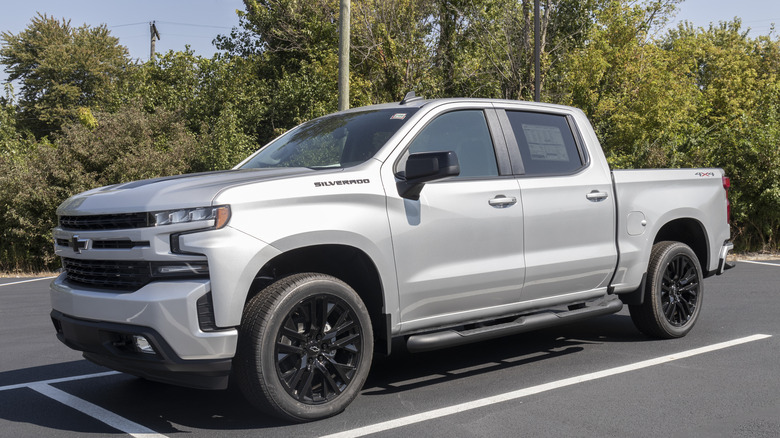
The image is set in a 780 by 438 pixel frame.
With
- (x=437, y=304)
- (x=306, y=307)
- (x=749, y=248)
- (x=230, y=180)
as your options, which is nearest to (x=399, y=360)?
(x=437, y=304)

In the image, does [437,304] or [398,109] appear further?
[398,109]

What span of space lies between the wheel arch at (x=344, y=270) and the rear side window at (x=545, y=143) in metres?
1.63

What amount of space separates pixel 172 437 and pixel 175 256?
3.54 feet

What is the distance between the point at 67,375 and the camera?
6.00m

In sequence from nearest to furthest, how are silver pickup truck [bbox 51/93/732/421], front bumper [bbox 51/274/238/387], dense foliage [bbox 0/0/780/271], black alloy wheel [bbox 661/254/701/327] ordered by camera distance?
front bumper [bbox 51/274/238/387] → silver pickup truck [bbox 51/93/732/421] → black alloy wheel [bbox 661/254/701/327] → dense foliage [bbox 0/0/780/271]

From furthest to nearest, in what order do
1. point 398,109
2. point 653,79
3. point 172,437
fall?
point 653,79 → point 398,109 → point 172,437

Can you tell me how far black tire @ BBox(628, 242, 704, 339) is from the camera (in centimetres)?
658

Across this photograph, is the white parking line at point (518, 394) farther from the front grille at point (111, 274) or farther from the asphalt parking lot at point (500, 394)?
the front grille at point (111, 274)

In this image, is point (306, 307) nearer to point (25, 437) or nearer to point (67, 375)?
point (25, 437)

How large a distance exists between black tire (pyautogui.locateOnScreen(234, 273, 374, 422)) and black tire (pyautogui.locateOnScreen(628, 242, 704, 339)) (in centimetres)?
309

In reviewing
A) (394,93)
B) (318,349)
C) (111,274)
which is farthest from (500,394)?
(394,93)

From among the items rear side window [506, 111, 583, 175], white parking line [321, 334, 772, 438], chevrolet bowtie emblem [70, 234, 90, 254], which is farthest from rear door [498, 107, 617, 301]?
chevrolet bowtie emblem [70, 234, 90, 254]

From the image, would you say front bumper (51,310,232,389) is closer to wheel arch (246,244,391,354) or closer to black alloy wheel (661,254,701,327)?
wheel arch (246,244,391,354)

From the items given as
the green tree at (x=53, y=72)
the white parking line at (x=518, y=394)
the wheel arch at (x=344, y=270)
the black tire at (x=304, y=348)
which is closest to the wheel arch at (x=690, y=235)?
the white parking line at (x=518, y=394)
